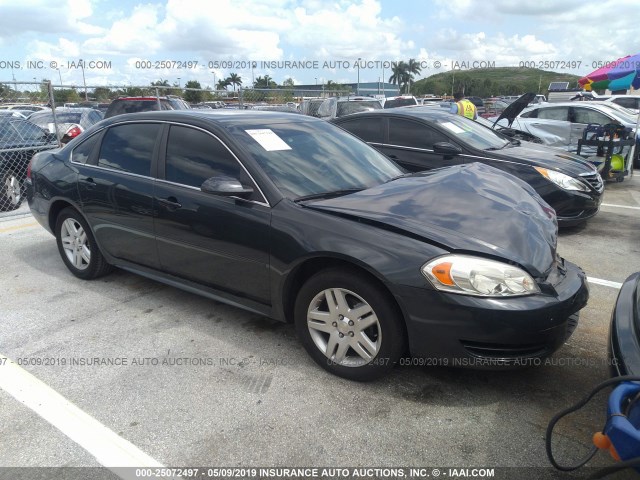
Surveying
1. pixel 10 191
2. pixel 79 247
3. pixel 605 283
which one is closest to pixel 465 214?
pixel 605 283

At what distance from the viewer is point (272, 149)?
3363 millimetres

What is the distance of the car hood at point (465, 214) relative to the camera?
2.65m

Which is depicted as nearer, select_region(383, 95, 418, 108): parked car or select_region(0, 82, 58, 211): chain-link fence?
select_region(0, 82, 58, 211): chain-link fence

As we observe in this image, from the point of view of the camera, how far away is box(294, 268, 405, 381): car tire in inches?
105

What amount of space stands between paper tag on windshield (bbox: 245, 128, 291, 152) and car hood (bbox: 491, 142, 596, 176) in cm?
344

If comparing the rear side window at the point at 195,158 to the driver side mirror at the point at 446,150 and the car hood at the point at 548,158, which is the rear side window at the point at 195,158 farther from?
the car hood at the point at 548,158

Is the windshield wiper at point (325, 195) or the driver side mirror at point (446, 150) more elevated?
the driver side mirror at point (446, 150)

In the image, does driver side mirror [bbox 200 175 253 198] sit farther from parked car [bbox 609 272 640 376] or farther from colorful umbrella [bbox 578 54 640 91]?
colorful umbrella [bbox 578 54 640 91]

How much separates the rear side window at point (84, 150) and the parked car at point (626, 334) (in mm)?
4090

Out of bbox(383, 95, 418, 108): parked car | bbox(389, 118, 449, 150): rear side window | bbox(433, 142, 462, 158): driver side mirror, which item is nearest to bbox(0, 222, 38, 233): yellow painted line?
bbox(389, 118, 449, 150): rear side window

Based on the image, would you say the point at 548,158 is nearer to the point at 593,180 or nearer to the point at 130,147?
the point at 593,180

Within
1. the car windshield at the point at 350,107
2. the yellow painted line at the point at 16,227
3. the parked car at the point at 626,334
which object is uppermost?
the car windshield at the point at 350,107

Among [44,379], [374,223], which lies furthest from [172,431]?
[374,223]

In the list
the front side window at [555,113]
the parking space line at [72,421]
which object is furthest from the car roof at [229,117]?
the front side window at [555,113]
